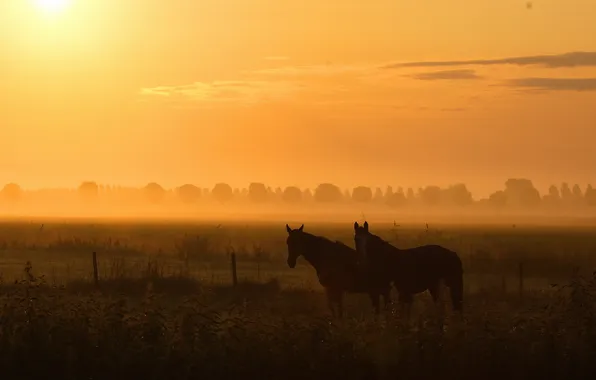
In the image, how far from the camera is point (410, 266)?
22.5m

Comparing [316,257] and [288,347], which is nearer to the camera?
[288,347]

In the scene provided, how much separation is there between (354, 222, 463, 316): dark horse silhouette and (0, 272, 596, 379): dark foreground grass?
6.60 meters

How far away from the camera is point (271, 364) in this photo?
1391 cm

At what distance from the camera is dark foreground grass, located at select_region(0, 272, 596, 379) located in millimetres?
13836

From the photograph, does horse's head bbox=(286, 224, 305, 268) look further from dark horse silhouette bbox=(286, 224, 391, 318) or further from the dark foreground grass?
the dark foreground grass

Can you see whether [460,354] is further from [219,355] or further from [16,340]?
[16,340]

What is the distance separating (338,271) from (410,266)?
1677 mm

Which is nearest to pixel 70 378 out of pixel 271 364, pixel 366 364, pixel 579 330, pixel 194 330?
pixel 194 330

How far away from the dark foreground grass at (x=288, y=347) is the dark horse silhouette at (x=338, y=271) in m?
7.15

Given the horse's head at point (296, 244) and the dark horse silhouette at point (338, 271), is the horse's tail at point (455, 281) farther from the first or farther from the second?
the horse's head at point (296, 244)

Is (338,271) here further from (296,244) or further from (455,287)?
(455,287)

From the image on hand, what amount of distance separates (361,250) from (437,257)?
8.05 ft

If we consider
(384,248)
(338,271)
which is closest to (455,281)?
(384,248)

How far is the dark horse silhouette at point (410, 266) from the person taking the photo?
71.4 feet
